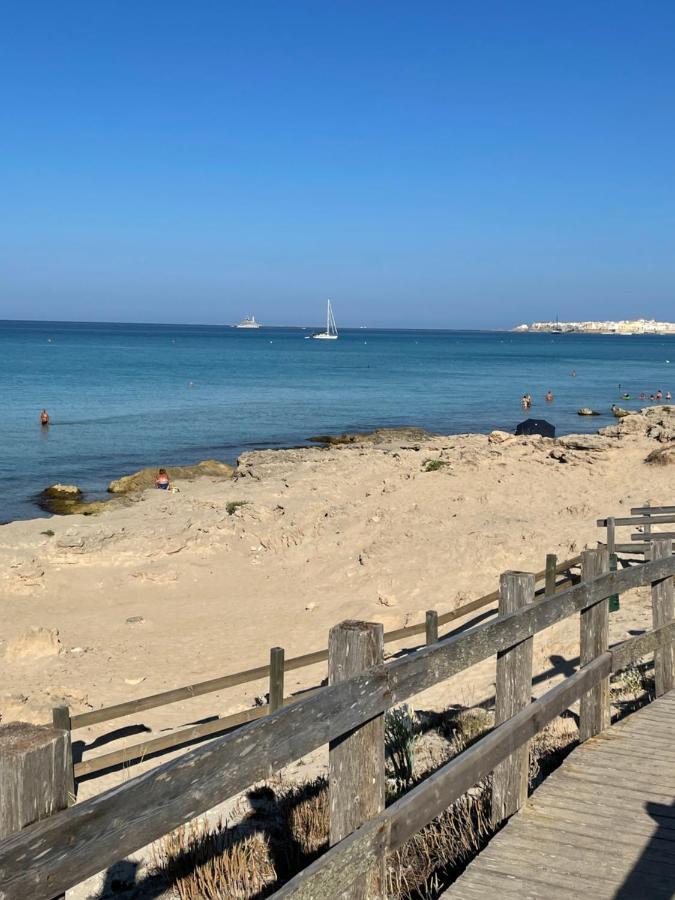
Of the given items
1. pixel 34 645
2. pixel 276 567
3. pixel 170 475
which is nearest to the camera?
pixel 34 645

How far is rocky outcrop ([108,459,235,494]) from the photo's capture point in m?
28.2

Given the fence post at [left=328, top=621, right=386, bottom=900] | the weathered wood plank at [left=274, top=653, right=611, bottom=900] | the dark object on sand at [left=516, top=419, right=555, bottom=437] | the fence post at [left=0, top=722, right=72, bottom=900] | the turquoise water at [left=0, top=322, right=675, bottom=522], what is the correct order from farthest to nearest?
the dark object on sand at [left=516, top=419, right=555, bottom=437], the turquoise water at [left=0, top=322, right=675, bottom=522], the fence post at [left=328, top=621, right=386, bottom=900], the weathered wood plank at [left=274, top=653, right=611, bottom=900], the fence post at [left=0, top=722, right=72, bottom=900]

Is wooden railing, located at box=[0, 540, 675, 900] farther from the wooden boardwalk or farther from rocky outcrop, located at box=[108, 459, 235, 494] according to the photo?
rocky outcrop, located at box=[108, 459, 235, 494]

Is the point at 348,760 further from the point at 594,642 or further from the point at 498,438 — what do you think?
the point at 498,438

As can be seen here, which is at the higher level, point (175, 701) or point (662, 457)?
A: point (662, 457)

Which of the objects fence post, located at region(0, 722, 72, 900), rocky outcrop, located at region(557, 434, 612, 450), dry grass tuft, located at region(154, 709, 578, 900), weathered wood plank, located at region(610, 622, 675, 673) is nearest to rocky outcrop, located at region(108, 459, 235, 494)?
rocky outcrop, located at region(557, 434, 612, 450)

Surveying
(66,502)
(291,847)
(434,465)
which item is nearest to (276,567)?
(434,465)

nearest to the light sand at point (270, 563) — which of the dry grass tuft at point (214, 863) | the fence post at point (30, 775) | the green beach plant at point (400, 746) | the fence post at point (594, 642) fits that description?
the green beach plant at point (400, 746)

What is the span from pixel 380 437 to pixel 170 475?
12904mm

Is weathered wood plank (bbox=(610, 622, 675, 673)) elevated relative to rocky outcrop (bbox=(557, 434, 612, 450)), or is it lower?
elevated

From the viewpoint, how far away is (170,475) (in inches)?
1156

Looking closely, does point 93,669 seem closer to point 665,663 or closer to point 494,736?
point 665,663

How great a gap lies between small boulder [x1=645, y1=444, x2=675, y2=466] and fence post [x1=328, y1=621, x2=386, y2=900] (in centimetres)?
1849

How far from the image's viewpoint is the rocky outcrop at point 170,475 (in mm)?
28188
